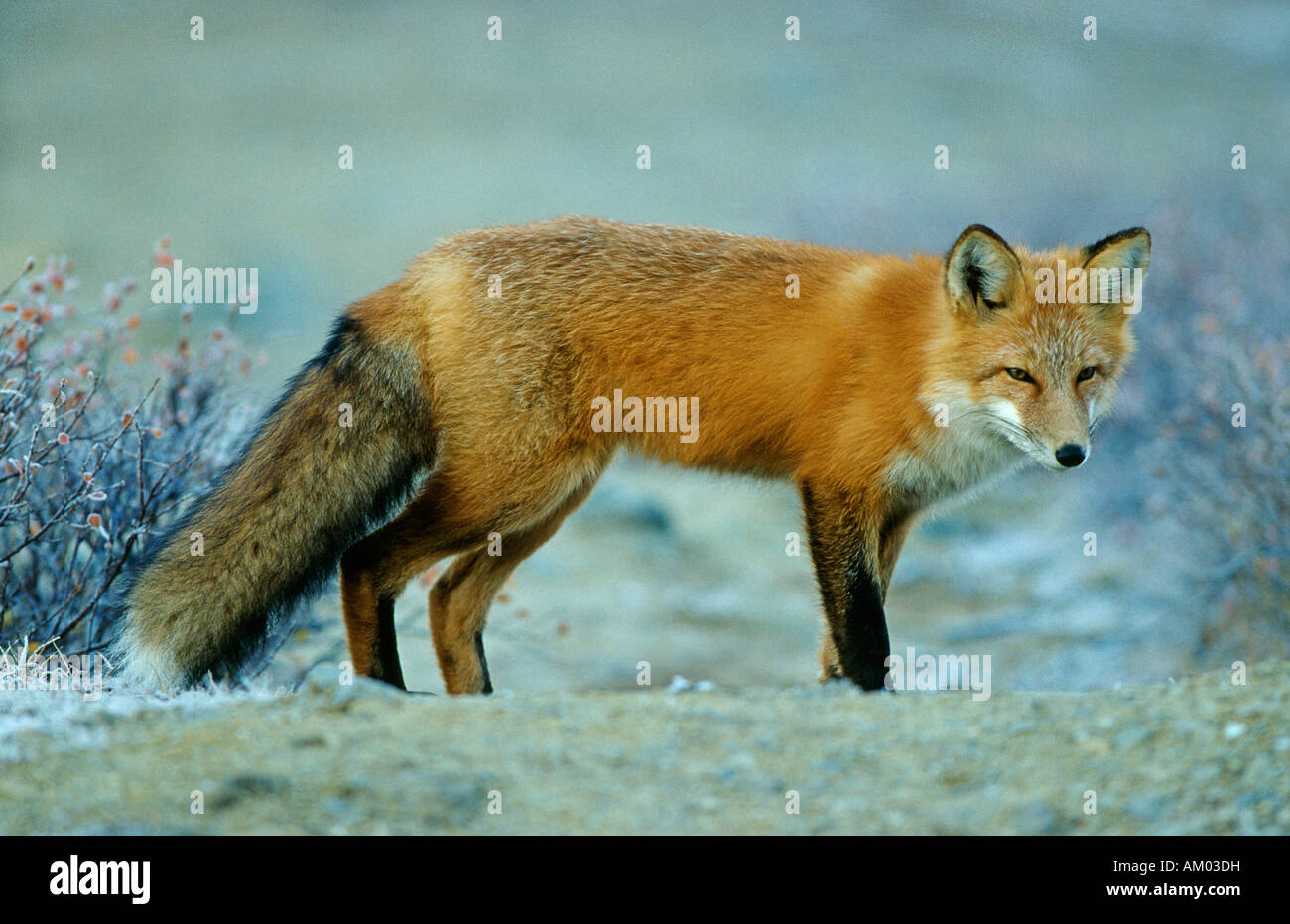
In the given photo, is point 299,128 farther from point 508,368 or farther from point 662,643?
point 508,368

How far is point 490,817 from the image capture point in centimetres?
358

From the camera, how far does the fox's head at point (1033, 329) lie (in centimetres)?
514

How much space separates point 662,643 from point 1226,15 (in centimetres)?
2377

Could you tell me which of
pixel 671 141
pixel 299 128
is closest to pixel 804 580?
pixel 671 141

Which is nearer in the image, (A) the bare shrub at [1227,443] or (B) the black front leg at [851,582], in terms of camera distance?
(B) the black front leg at [851,582]

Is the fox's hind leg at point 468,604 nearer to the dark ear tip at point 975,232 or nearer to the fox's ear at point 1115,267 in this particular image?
the dark ear tip at point 975,232

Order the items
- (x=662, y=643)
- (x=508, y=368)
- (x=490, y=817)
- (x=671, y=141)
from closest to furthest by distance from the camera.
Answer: (x=490, y=817) → (x=508, y=368) → (x=662, y=643) → (x=671, y=141)

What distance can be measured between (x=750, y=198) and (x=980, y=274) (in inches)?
643
